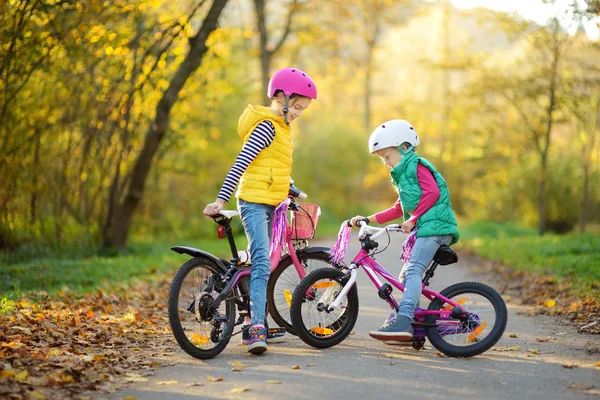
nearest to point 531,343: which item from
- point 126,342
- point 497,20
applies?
point 126,342

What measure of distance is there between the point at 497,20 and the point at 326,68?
5328mm

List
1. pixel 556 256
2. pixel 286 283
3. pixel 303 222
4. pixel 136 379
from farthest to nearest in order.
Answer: pixel 556 256 < pixel 286 283 < pixel 303 222 < pixel 136 379

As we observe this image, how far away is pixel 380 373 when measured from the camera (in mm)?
4980

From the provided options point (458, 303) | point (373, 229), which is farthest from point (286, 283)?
point (458, 303)

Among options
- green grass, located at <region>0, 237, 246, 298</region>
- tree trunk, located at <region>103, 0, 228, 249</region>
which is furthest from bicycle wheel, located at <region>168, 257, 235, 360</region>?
tree trunk, located at <region>103, 0, 228, 249</region>

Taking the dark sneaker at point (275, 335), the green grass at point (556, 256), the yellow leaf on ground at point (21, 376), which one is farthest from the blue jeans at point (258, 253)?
the green grass at point (556, 256)

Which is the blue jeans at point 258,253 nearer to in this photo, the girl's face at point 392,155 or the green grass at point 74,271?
the girl's face at point 392,155

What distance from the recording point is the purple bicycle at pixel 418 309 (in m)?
5.57

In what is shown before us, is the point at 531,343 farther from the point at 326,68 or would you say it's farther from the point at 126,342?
the point at 326,68

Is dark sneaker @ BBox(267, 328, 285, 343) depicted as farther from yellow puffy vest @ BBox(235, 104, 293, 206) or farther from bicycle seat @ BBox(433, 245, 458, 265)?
bicycle seat @ BBox(433, 245, 458, 265)

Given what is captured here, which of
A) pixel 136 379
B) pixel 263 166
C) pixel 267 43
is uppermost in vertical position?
pixel 267 43

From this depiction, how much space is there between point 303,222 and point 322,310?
717mm

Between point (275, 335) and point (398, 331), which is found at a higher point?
point (398, 331)

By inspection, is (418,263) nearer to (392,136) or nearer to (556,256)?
(392,136)
